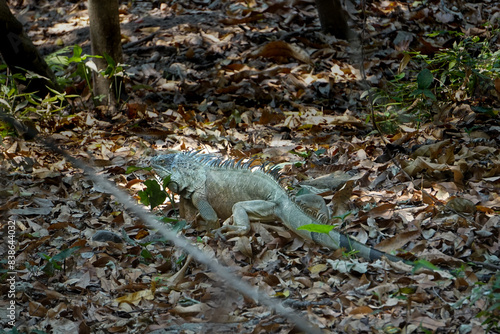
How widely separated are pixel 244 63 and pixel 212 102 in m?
1.00

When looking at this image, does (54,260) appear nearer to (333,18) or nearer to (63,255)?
(63,255)

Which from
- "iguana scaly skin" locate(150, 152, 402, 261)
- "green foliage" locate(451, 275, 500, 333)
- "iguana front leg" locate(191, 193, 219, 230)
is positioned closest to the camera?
"green foliage" locate(451, 275, 500, 333)

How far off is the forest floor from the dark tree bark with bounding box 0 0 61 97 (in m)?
0.37

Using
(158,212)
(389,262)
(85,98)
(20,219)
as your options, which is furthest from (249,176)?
(85,98)

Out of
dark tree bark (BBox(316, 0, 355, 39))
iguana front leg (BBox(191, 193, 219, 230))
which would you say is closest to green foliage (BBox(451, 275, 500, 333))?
iguana front leg (BBox(191, 193, 219, 230))

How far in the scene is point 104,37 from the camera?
673 centimetres

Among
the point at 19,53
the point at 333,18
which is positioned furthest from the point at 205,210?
the point at 333,18

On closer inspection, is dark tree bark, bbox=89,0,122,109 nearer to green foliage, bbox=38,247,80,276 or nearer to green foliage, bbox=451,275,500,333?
green foliage, bbox=38,247,80,276

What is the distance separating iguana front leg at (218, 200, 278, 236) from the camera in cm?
402

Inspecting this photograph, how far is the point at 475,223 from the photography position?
3682 millimetres

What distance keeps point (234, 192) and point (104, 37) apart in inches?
135

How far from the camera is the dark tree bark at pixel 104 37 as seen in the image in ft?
21.8

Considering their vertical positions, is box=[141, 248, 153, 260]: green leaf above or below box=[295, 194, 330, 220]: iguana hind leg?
below

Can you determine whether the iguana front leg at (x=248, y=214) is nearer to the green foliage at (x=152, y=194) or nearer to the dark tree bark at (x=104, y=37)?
the green foliage at (x=152, y=194)
